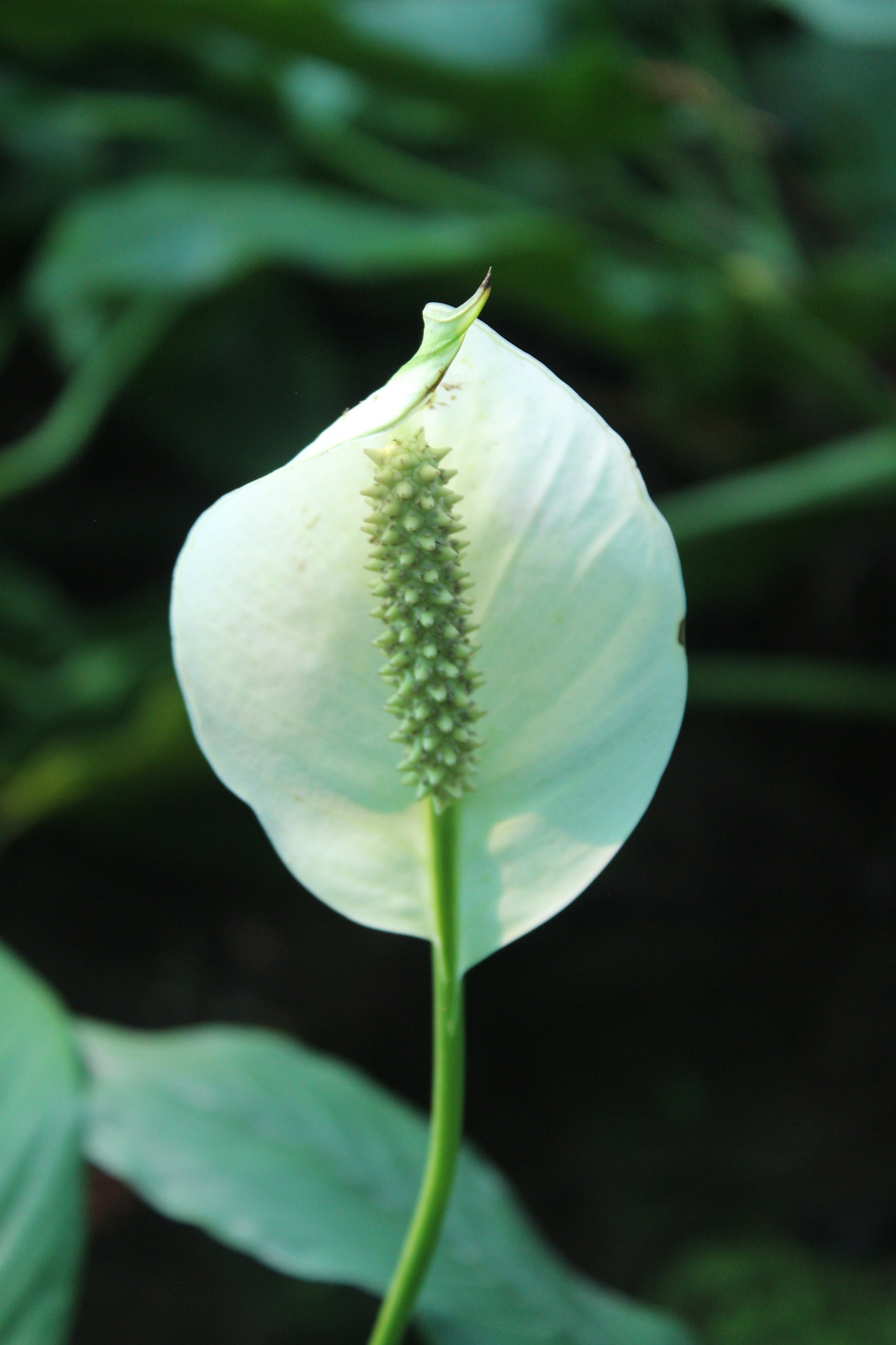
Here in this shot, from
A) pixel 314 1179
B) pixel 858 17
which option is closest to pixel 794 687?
pixel 858 17

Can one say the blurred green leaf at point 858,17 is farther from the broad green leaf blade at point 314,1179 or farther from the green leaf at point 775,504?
the broad green leaf blade at point 314,1179

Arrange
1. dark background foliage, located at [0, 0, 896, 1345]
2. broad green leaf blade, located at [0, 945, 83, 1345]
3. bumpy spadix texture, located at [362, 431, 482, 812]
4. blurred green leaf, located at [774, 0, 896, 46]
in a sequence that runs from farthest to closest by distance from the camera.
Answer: dark background foliage, located at [0, 0, 896, 1345], blurred green leaf, located at [774, 0, 896, 46], broad green leaf blade, located at [0, 945, 83, 1345], bumpy spadix texture, located at [362, 431, 482, 812]

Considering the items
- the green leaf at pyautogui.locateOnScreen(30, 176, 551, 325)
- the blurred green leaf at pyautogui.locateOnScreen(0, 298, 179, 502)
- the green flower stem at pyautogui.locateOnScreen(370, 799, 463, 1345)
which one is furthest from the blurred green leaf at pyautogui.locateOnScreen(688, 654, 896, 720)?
the green flower stem at pyautogui.locateOnScreen(370, 799, 463, 1345)

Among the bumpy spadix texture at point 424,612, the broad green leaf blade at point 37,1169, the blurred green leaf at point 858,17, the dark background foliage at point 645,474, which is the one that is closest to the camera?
the bumpy spadix texture at point 424,612

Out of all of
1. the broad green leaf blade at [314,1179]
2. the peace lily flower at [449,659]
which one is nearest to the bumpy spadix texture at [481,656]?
the peace lily flower at [449,659]

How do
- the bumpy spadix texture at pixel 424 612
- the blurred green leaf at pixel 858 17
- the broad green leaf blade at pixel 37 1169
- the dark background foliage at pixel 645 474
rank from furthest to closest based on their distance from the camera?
the dark background foliage at pixel 645 474, the blurred green leaf at pixel 858 17, the broad green leaf blade at pixel 37 1169, the bumpy spadix texture at pixel 424 612

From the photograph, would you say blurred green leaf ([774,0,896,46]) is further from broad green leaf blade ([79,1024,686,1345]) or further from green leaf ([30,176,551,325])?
broad green leaf blade ([79,1024,686,1345])

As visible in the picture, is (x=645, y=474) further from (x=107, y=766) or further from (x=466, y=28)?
(x=107, y=766)
